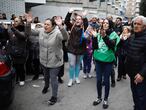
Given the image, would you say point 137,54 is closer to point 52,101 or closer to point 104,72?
point 104,72

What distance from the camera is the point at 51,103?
19.6 feet

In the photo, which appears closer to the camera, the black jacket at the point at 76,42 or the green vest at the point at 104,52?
the green vest at the point at 104,52

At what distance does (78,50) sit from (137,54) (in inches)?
109

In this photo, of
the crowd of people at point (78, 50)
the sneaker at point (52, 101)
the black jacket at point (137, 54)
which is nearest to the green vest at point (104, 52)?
the crowd of people at point (78, 50)

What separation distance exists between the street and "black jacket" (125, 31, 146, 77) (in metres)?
1.60

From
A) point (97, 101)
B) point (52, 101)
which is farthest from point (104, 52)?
point (52, 101)

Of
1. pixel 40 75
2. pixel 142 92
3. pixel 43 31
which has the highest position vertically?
pixel 43 31

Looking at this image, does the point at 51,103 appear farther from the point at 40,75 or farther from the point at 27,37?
the point at 40,75

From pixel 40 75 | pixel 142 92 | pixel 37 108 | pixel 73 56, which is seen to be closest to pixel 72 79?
pixel 73 56

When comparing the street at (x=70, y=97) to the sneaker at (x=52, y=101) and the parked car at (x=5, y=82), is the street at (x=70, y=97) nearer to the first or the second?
the sneaker at (x=52, y=101)

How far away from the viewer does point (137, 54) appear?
4.56 meters

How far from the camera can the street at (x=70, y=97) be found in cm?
594

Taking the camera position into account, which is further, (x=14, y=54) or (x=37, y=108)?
(x=14, y=54)

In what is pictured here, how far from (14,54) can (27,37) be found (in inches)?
22.0
